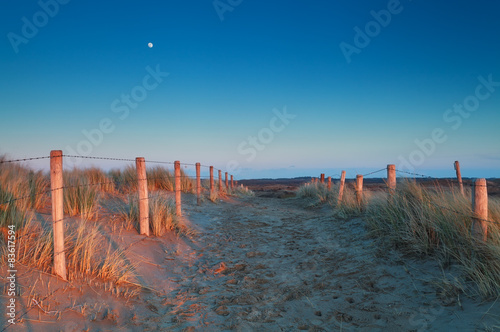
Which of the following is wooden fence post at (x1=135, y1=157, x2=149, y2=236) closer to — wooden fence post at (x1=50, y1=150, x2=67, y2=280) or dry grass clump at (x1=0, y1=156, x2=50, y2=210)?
dry grass clump at (x1=0, y1=156, x2=50, y2=210)

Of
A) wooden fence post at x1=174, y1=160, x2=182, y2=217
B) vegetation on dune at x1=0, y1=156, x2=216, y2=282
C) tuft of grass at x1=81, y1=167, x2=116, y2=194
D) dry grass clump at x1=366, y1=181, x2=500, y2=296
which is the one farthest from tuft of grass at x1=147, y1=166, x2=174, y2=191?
dry grass clump at x1=366, y1=181, x2=500, y2=296

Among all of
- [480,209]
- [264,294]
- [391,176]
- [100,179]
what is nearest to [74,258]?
[264,294]

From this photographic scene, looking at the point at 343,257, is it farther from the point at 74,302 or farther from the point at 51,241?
the point at 51,241

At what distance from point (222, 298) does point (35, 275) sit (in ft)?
7.78

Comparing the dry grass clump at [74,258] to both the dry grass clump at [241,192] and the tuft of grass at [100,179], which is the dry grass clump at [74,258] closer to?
the tuft of grass at [100,179]

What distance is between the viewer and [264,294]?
4.65 meters

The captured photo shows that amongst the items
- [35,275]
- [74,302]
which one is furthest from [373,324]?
[35,275]

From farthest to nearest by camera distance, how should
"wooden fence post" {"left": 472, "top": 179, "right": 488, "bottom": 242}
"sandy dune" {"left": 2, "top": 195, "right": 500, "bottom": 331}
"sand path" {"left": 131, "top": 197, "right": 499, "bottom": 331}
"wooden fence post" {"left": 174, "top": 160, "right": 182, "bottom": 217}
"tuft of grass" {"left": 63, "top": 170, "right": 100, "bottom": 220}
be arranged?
"wooden fence post" {"left": 174, "top": 160, "right": 182, "bottom": 217}, "tuft of grass" {"left": 63, "top": 170, "right": 100, "bottom": 220}, "wooden fence post" {"left": 472, "top": 179, "right": 488, "bottom": 242}, "sand path" {"left": 131, "top": 197, "right": 499, "bottom": 331}, "sandy dune" {"left": 2, "top": 195, "right": 500, "bottom": 331}

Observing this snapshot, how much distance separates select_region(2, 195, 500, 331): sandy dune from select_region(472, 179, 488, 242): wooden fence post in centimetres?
76

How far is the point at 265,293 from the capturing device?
469cm

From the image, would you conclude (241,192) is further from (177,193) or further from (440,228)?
(440,228)

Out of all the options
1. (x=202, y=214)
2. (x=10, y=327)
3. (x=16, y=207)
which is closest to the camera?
(x=10, y=327)

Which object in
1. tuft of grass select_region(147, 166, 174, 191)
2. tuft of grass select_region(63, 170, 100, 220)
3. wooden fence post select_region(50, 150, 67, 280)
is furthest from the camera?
tuft of grass select_region(147, 166, 174, 191)

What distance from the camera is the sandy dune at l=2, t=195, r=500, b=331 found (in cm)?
354
